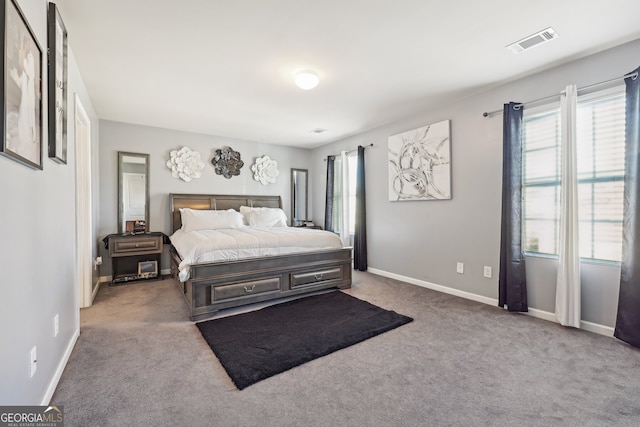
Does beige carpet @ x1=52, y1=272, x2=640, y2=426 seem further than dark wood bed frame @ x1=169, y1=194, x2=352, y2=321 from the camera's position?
No

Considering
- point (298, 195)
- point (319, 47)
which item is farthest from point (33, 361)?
point (298, 195)

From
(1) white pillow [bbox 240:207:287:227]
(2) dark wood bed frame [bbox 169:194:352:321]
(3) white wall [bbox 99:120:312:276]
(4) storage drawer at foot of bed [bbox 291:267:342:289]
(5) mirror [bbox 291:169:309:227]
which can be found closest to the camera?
(2) dark wood bed frame [bbox 169:194:352:321]

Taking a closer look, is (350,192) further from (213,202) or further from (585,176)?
(585,176)

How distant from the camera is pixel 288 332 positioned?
8.46 feet

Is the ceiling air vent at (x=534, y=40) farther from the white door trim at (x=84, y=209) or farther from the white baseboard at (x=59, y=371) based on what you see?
the white door trim at (x=84, y=209)

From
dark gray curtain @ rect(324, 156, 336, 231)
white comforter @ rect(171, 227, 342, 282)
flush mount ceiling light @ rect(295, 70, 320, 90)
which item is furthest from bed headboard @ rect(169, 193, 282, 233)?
flush mount ceiling light @ rect(295, 70, 320, 90)

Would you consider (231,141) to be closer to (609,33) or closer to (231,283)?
(231,283)

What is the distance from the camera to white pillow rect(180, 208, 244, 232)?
4470mm

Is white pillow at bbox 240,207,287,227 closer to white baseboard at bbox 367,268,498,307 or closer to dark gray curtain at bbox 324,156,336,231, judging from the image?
dark gray curtain at bbox 324,156,336,231

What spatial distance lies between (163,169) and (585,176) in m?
5.45

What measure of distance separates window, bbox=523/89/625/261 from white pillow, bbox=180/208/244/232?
3940mm

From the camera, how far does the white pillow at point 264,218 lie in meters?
5.02

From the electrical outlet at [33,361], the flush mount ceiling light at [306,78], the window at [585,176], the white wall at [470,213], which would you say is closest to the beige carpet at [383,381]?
the electrical outlet at [33,361]

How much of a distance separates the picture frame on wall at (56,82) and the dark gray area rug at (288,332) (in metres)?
1.75
